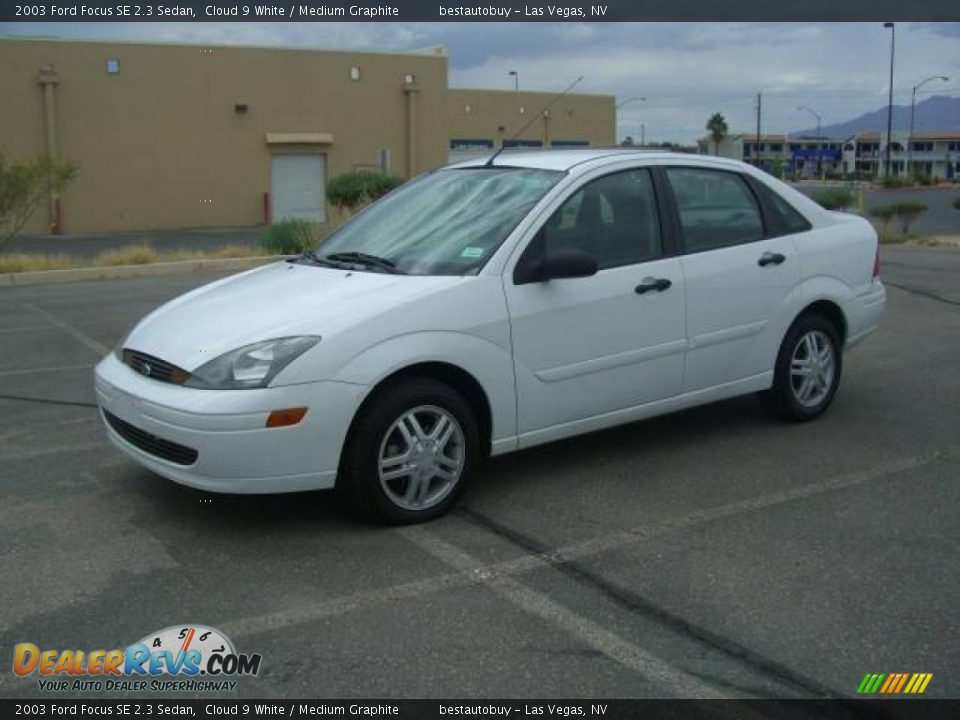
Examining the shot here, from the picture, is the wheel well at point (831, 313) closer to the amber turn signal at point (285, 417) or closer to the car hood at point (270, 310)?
the car hood at point (270, 310)

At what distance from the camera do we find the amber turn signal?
4.30 meters

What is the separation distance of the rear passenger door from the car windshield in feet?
3.10

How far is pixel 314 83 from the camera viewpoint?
1362 inches

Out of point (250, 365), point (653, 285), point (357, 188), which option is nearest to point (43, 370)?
point (250, 365)

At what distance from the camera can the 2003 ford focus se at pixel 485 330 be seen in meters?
4.41

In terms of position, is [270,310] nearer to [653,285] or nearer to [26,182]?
[653,285]

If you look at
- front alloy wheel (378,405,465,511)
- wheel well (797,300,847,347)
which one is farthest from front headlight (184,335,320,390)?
wheel well (797,300,847,347)

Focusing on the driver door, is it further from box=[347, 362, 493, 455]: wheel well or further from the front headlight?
the front headlight

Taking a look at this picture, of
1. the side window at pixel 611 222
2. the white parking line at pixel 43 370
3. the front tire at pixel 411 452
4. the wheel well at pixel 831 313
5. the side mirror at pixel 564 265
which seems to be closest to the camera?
the front tire at pixel 411 452

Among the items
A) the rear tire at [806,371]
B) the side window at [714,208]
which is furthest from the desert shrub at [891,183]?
the side window at [714,208]

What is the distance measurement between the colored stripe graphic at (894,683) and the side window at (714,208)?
2901 millimetres

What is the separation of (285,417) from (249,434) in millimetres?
164

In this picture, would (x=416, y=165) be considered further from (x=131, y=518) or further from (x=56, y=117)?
(x=131, y=518)
